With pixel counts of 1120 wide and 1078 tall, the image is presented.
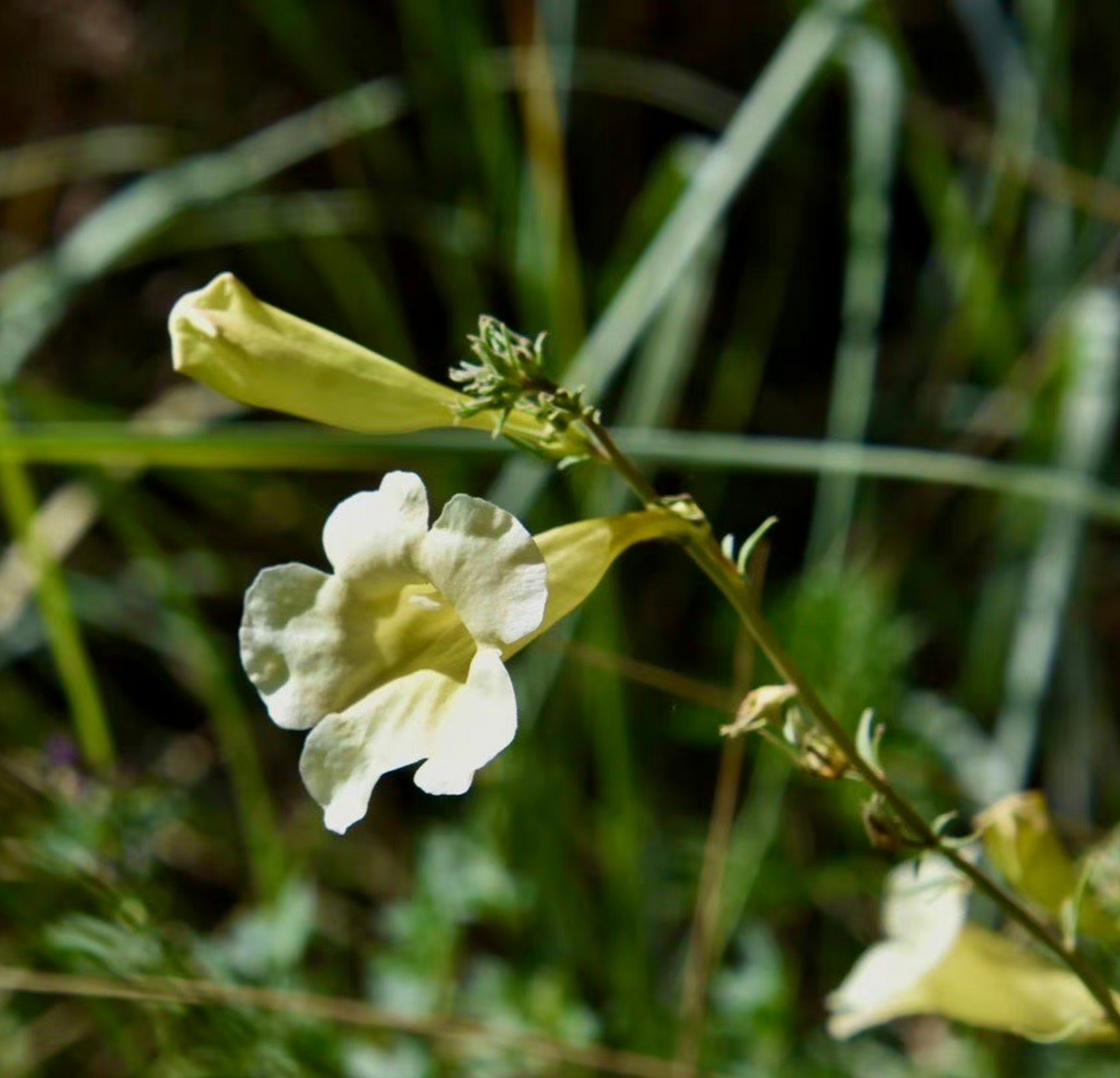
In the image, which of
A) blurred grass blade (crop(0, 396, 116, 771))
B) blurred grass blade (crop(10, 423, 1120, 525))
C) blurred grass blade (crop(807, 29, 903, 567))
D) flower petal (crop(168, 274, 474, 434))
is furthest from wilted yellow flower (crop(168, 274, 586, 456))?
blurred grass blade (crop(807, 29, 903, 567))

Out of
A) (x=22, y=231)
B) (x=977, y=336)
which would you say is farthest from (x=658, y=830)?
(x=22, y=231)

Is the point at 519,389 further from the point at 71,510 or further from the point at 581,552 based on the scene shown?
the point at 71,510

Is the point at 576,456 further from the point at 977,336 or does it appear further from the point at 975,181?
the point at 975,181

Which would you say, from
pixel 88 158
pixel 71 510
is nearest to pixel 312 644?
pixel 71 510

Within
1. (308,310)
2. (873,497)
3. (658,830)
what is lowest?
(658,830)

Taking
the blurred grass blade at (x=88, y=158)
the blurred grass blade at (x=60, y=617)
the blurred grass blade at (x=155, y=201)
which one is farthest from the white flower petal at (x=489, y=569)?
the blurred grass blade at (x=88, y=158)
